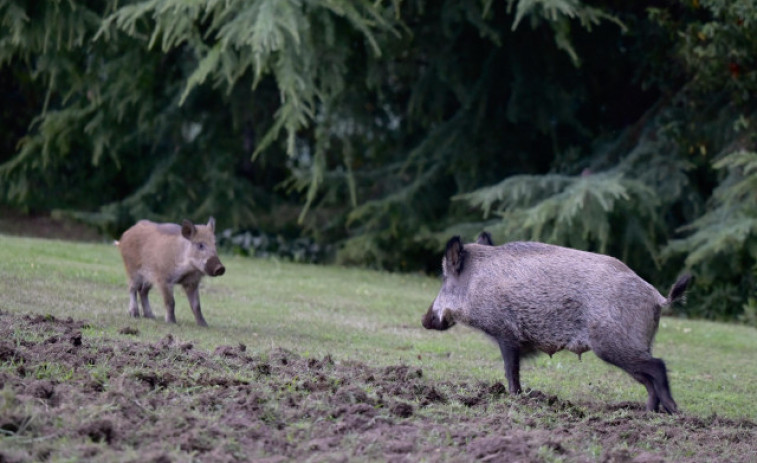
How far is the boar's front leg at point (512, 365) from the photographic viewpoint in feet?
23.5

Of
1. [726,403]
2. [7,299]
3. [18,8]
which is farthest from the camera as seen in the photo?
[18,8]

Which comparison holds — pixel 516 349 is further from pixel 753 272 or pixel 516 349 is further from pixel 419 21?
pixel 419 21

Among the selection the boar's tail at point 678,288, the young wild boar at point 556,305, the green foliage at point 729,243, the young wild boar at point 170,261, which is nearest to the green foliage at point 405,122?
the green foliage at point 729,243

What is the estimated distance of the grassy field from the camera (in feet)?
25.9

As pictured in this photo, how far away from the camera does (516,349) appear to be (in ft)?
23.8

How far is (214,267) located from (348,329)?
181 centimetres

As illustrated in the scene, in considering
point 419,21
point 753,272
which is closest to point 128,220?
point 419,21

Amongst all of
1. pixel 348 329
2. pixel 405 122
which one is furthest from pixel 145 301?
pixel 405 122

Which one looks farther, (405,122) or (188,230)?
(405,122)

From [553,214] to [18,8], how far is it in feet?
27.5

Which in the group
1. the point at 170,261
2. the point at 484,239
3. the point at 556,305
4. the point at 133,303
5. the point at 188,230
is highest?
the point at 484,239

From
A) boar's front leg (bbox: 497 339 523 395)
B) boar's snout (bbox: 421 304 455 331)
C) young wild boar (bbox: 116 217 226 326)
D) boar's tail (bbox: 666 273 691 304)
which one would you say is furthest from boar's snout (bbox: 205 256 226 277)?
boar's tail (bbox: 666 273 691 304)

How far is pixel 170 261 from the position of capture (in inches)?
368

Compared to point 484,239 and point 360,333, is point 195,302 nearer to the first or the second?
point 360,333
